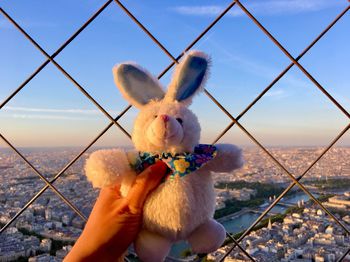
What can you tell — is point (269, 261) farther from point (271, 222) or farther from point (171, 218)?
point (171, 218)

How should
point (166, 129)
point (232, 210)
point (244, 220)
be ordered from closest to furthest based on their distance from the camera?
point (166, 129), point (232, 210), point (244, 220)

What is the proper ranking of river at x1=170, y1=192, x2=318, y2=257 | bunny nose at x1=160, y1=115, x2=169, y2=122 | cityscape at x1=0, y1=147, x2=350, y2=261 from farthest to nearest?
river at x1=170, y1=192, x2=318, y2=257
cityscape at x1=0, y1=147, x2=350, y2=261
bunny nose at x1=160, y1=115, x2=169, y2=122

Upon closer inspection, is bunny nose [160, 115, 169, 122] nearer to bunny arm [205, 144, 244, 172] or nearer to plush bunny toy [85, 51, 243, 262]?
plush bunny toy [85, 51, 243, 262]

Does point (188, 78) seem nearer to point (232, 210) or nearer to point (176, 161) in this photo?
point (176, 161)

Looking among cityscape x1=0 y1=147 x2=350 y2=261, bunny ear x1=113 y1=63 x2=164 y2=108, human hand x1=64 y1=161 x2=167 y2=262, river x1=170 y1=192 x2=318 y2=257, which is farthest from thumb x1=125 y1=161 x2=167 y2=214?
river x1=170 y1=192 x2=318 y2=257

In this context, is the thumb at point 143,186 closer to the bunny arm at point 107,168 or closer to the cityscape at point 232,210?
the bunny arm at point 107,168

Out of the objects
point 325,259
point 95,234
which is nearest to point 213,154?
point 95,234

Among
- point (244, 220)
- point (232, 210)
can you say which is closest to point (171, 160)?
point (232, 210)
